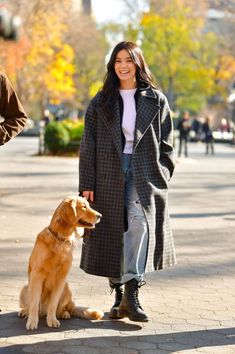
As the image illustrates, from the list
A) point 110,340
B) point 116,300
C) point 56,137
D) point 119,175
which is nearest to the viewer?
point 110,340

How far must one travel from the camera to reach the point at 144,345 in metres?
5.42

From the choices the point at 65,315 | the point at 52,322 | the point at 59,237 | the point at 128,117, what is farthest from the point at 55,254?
the point at 128,117

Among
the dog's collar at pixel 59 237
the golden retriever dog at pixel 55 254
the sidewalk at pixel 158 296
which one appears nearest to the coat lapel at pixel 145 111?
the golden retriever dog at pixel 55 254

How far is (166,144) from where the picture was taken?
6129 mm

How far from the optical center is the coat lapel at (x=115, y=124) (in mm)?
5977

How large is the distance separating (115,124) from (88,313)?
137 cm

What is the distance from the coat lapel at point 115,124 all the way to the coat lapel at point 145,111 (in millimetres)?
115

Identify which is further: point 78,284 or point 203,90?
point 203,90

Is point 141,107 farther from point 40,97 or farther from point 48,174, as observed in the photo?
point 40,97

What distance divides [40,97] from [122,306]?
61660 mm

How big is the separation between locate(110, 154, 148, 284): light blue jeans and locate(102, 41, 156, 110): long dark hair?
1.47ft

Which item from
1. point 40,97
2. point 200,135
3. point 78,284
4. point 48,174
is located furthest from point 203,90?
point 78,284

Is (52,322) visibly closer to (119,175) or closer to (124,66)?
(119,175)

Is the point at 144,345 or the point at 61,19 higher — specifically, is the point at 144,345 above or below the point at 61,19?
below
